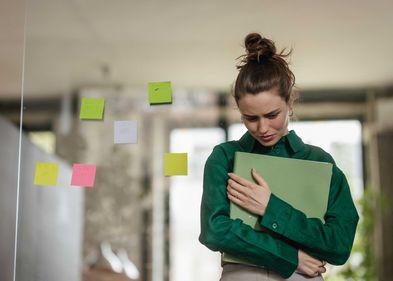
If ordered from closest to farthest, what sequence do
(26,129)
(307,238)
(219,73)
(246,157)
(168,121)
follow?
(307,238)
(246,157)
(219,73)
(26,129)
(168,121)

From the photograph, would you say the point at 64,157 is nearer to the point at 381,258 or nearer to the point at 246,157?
the point at 381,258

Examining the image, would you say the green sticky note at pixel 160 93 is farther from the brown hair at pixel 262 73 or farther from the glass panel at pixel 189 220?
the glass panel at pixel 189 220

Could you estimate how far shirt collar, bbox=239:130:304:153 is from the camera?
1430 millimetres

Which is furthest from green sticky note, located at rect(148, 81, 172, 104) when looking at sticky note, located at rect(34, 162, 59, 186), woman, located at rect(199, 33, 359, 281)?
woman, located at rect(199, 33, 359, 281)

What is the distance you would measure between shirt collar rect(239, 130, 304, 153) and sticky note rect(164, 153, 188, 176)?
0.46 metres

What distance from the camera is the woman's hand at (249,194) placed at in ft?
4.39

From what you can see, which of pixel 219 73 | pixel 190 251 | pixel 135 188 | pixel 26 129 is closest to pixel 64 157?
pixel 26 129

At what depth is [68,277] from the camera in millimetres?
3201

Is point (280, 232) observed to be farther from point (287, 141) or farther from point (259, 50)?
point (259, 50)

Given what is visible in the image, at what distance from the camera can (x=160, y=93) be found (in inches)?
77.0

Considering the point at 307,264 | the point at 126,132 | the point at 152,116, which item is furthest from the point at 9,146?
the point at 307,264

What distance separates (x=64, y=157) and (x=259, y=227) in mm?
2511

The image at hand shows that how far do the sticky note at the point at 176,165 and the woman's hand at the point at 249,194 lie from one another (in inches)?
21.4

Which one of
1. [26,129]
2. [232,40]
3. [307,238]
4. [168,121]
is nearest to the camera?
[307,238]
